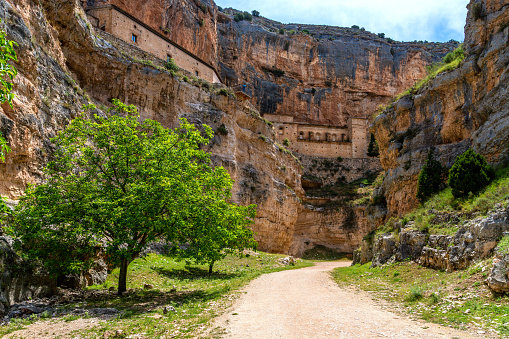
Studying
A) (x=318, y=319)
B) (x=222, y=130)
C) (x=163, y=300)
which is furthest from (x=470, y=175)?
(x=222, y=130)

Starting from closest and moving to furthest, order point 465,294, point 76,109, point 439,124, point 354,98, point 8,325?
point 8,325, point 465,294, point 76,109, point 439,124, point 354,98

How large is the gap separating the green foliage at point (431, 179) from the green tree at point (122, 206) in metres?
13.4

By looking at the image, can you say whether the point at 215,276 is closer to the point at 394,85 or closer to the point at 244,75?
the point at 244,75

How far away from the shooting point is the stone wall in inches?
1332

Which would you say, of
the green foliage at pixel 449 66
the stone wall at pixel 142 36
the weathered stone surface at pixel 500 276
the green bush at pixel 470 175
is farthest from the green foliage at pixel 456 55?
the stone wall at pixel 142 36

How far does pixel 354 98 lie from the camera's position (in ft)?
235

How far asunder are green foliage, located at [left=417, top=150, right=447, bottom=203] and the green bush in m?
3.28

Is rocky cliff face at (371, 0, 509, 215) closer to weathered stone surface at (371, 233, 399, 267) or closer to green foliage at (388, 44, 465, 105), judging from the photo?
green foliage at (388, 44, 465, 105)

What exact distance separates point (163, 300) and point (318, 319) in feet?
19.9

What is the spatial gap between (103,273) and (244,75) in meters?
54.3

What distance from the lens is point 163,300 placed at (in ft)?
38.8

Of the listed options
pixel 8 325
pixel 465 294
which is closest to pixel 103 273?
pixel 8 325

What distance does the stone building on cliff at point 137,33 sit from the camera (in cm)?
3381

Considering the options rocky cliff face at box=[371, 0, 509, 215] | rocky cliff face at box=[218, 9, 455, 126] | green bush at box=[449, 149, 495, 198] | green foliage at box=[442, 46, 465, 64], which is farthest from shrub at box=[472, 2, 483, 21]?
rocky cliff face at box=[218, 9, 455, 126]
